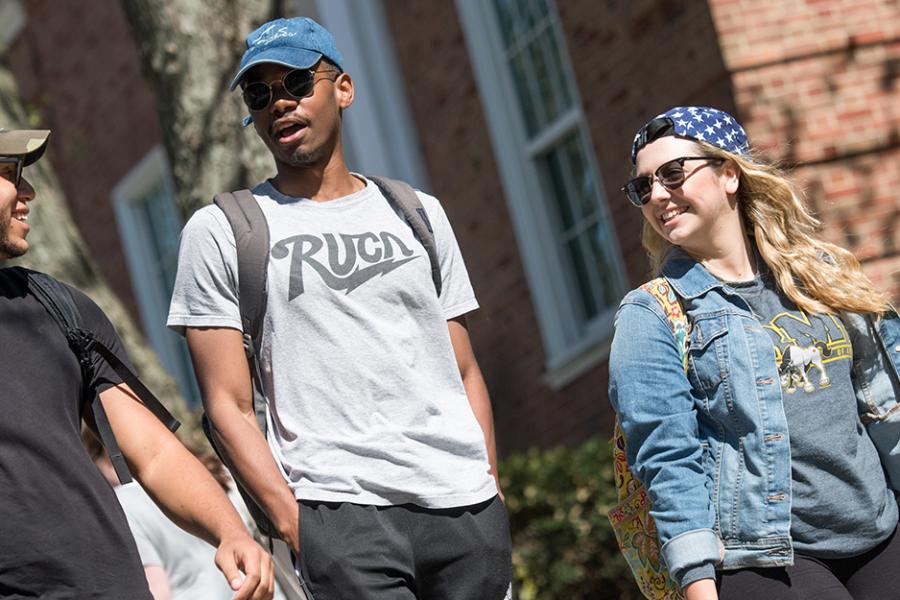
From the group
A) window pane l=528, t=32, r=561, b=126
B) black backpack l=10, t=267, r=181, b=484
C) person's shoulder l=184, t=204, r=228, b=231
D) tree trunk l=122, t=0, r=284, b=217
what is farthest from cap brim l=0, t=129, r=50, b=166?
window pane l=528, t=32, r=561, b=126

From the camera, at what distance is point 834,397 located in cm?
448

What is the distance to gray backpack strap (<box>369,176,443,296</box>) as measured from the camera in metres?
4.75

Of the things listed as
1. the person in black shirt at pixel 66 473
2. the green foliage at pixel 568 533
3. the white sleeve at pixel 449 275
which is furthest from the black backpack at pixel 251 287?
the green foliage at pixel 568 533

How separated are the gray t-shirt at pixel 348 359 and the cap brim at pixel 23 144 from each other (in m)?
0.51

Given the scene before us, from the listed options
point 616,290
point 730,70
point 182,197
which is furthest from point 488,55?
point 182,197

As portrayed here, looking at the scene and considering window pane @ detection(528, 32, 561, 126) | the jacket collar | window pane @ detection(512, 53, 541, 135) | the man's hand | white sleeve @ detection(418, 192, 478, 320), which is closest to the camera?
the man's hand

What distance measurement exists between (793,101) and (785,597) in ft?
17.0

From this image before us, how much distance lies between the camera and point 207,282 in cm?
449

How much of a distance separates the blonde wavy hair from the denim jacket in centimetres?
18

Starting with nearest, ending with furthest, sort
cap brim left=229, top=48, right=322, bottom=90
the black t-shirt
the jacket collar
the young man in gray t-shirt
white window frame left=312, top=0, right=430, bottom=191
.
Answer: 1. the black t-shirt
2. the young man in gray t-shirt
3. the jacket collar
4. cap brim left=229, top=48, right=322, bottom=90
5. white window frame left=312, top=0, right=430, bottom=191

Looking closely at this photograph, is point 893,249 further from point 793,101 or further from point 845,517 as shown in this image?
point 845,517

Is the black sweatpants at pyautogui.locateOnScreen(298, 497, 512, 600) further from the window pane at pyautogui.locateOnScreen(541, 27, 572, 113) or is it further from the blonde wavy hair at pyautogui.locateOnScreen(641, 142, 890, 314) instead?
the window pane at pyautogui.locateOnScreen(541, 27, 572, 113)

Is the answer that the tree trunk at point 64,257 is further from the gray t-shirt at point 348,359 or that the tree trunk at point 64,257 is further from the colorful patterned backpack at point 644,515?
the colorful patterned backpack at point 644,515

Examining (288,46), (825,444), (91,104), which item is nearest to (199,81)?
(288,46)
